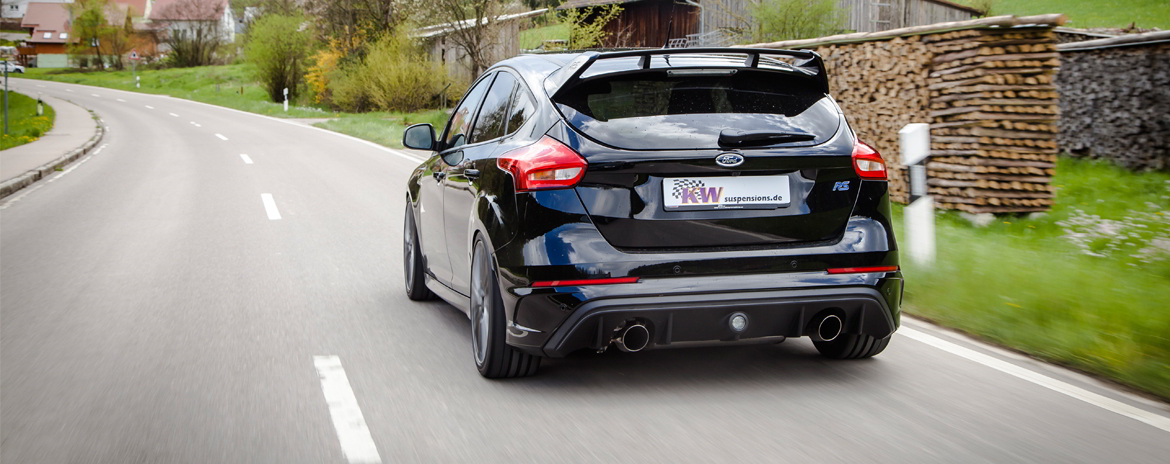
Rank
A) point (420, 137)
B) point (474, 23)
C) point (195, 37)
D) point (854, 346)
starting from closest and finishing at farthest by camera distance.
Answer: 1. point (854, 346)
2. point (420, 137)
3. point (474, 23)
4. point (195, 37)

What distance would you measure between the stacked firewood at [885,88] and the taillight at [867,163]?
7.08 metres

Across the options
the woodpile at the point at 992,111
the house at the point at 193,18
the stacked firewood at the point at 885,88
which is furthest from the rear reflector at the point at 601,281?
the house at the point at 193,18

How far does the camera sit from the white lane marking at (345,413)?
3646 mm

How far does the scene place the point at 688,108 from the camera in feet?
14.1

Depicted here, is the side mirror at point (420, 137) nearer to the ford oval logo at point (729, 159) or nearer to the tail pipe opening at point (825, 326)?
the ford oval logo at point (729, 159)

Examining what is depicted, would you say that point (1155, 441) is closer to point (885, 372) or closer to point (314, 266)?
point (885, 372)

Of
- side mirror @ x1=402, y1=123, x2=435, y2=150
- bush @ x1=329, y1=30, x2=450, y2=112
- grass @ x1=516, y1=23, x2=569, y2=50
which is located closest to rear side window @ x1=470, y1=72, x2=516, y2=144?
side mirror @ x1=402, y1=123, x2=435, y2=150

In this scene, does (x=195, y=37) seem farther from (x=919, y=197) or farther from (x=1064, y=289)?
(x=1064, y=289)

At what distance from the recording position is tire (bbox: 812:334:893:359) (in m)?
4.86

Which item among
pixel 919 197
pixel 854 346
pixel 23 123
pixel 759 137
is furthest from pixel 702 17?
pixel 759 137

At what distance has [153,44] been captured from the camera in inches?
4203

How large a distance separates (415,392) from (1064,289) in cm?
382

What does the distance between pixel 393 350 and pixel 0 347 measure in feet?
6.87

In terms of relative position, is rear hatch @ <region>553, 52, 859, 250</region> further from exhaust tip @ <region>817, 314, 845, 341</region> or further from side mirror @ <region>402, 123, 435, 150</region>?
side mirror @ <region>402, 123, 435, 150</region>
